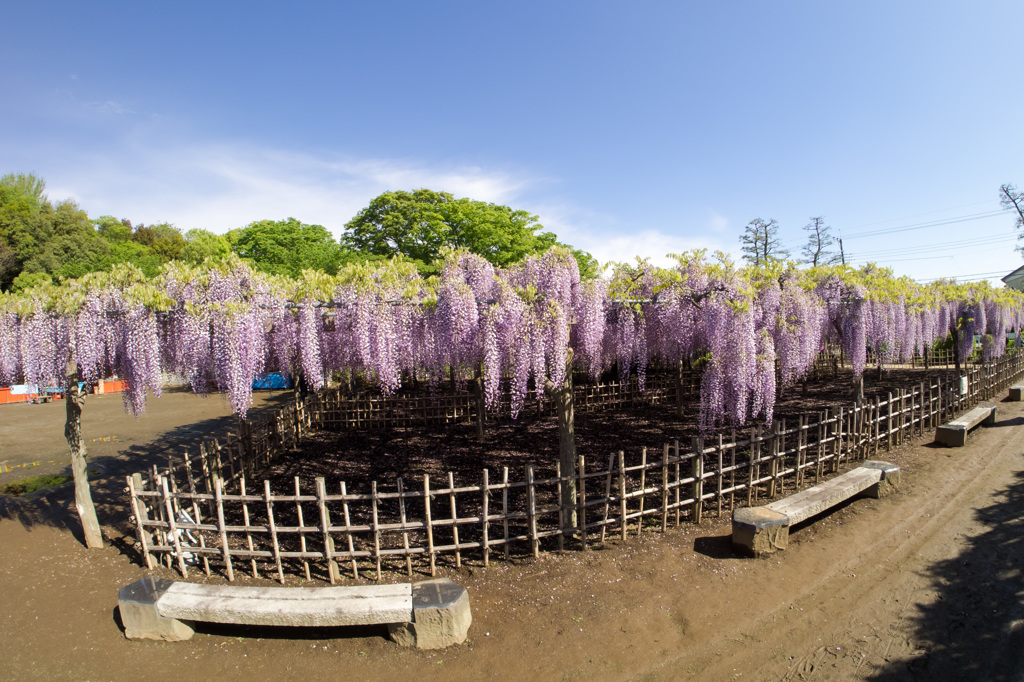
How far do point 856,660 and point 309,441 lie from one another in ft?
39.7

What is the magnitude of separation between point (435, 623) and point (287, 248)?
3026cm

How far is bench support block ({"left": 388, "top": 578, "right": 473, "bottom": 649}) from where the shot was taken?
455 centimetres

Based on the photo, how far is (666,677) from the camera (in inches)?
166

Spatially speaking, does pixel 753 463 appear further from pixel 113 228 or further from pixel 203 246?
pixel 113 228

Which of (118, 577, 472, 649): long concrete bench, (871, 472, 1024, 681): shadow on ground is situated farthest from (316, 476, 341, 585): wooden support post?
(871, 472, 1024, 681): shadow on ground

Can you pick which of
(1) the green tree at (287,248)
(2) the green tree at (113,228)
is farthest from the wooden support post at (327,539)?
(2) the green tree at (113,228)

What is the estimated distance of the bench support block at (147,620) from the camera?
479cm

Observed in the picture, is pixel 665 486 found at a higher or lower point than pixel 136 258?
lower

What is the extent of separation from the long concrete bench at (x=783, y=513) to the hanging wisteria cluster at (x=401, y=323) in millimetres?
1393

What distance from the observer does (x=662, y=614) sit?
4.96m

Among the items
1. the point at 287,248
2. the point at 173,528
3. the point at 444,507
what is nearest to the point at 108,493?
the point at 173,528

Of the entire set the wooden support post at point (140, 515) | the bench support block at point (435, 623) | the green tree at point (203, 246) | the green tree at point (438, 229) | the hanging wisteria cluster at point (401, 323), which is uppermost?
the green tree at point (203, 246)

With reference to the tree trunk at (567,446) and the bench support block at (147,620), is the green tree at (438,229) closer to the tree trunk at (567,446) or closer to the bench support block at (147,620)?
the tree trunk at (567,446)

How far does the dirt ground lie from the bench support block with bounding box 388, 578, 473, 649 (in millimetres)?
108
